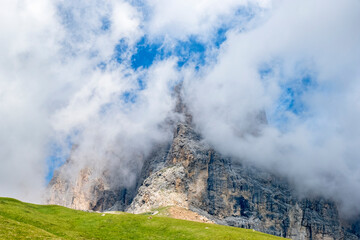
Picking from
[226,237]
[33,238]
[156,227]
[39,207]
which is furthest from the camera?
[39,207]

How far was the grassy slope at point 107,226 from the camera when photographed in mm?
56094

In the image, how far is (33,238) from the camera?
42188 millimetres

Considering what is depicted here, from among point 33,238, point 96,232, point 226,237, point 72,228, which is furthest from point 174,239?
point 33,238

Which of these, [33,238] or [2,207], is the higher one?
[2,207]

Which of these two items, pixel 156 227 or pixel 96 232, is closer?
pixel 96 232

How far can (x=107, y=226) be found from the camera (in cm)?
6481

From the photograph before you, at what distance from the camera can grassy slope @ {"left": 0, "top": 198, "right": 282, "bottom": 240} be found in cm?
5609

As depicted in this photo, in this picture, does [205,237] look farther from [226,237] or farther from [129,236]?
[129,236]

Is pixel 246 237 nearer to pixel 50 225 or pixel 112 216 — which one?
pixel 112 216

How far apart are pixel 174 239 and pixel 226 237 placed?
997 cm

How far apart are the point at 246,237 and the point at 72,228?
108ft

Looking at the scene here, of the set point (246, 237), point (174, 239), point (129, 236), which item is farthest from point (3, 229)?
point (246, 237)

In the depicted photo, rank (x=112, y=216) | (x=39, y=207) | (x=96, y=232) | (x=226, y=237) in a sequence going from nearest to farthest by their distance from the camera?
(x=226, y=237)
(x=96, y=232)
(x=112, y=216)
(x=39, y=207)

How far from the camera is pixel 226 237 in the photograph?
56.7 m
